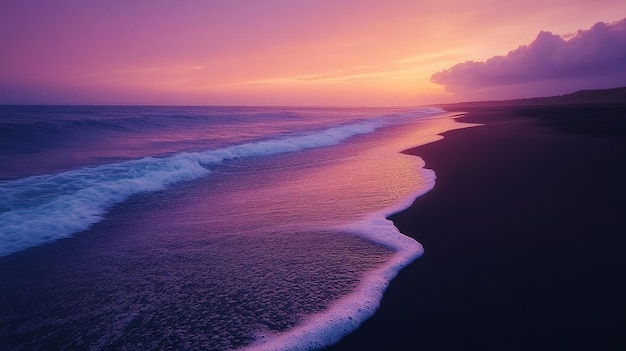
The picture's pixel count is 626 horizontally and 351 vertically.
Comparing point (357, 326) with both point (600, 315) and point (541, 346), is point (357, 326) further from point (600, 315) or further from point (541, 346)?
point (600, 315)

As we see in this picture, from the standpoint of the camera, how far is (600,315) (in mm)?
2760

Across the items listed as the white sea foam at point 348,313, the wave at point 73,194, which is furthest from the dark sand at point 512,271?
the wave at point 73,194

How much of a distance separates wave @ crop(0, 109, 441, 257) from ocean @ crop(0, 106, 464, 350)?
3 cm

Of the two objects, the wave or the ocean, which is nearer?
the ocean

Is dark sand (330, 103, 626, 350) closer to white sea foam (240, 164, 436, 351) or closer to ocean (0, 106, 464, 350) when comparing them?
white sea foam (240, 164, 436, 351)

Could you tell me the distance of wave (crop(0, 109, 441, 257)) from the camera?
5473 millimetres

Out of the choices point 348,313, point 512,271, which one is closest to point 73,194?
point 348,313

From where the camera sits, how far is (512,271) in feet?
11.5

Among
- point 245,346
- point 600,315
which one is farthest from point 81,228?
point 600,315

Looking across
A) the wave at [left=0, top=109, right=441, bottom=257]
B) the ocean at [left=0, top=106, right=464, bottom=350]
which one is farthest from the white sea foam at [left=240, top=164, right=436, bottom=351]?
the wave at [left=0, top=109, right=441, bottom=257]

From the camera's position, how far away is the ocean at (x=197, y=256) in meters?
2.88

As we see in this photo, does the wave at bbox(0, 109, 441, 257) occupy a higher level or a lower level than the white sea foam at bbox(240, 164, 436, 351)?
lower

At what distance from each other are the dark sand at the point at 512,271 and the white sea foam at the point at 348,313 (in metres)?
0.09

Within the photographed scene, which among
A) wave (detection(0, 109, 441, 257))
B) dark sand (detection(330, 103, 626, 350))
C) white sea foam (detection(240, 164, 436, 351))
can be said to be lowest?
wave (detection(0, 109, 441, 257))
